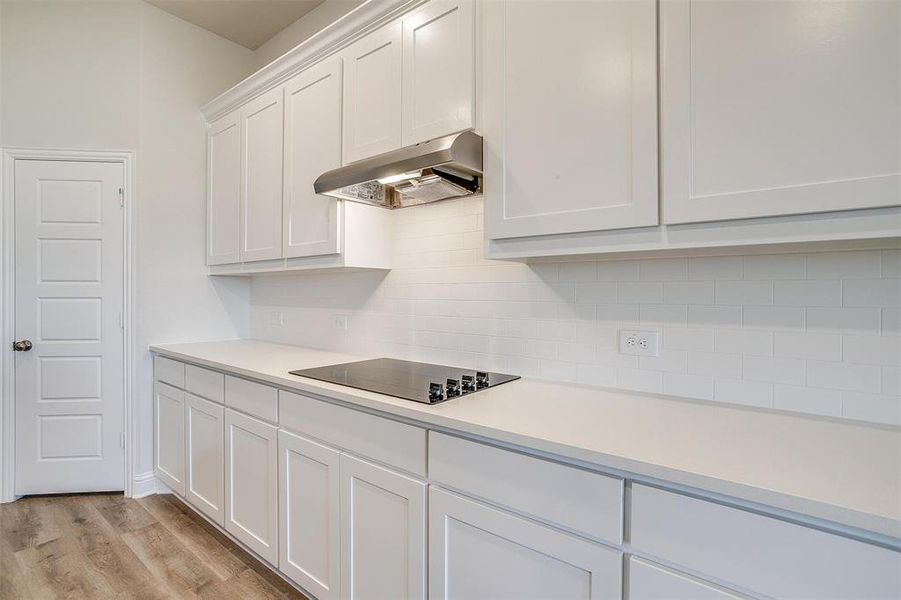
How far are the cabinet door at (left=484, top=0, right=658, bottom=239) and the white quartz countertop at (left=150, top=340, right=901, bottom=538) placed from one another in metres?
0.55

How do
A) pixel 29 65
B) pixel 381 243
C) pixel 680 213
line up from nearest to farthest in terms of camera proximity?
pixel 680 213 < pixel 381 243 < pixel 29 65

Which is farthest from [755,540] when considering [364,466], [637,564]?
[364,466]

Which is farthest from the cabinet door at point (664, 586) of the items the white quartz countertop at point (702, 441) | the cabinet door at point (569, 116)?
the cabinet door at point (569, 116)

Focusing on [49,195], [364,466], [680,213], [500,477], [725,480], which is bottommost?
[364,466]

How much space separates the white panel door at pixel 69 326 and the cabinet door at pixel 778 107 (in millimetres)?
3219

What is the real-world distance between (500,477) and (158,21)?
3547 millimetres

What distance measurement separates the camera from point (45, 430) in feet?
9.30

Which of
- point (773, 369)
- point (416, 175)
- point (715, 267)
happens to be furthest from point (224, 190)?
point (773, 369)

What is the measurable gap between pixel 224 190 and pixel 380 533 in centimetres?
243

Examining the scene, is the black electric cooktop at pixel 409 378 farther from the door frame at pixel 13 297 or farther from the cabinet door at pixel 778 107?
the door frame at pixel 13 297

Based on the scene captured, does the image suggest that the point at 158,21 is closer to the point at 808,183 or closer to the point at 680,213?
the point at 680,213

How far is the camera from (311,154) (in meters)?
2.26

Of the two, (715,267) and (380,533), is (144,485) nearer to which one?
(380,533)

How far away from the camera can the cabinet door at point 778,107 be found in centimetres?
92
